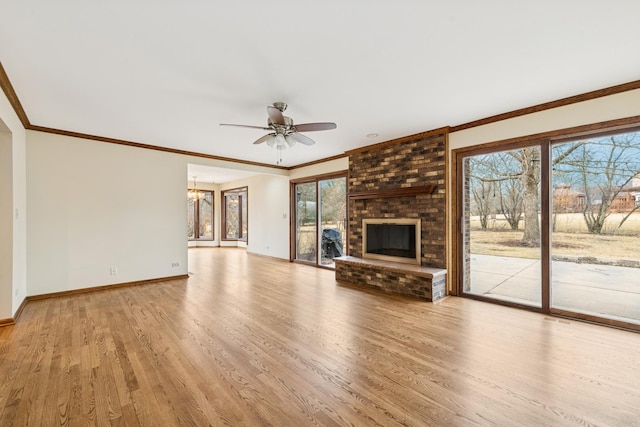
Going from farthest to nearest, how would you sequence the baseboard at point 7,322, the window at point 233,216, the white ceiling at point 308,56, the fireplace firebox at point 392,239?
1. the window at point 233,216
2. the fireplace firebox at point 392,239
3. the baseboard at point 7,322
4. the white ceiling at point 308,56

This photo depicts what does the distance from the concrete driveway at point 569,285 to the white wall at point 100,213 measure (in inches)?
213

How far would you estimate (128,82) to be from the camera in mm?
2850

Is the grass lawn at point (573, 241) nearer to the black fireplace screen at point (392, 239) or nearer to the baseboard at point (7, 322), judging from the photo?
the black fireplace screen at point (392, 239)

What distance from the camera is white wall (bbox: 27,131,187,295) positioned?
427 centimetres

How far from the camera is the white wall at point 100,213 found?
4270mm

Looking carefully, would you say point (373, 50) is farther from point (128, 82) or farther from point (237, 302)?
point (237, 302)

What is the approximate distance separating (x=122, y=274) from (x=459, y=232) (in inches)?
221

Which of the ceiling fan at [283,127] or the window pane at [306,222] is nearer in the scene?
the ceiling fan at [283,127]

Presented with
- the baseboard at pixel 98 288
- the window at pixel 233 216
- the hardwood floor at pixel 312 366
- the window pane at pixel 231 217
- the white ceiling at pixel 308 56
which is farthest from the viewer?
the window pane at pixel 231 217

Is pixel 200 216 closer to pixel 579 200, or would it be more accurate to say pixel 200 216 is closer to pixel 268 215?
pixel 268 215

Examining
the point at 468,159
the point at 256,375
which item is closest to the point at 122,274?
the point at 256,375

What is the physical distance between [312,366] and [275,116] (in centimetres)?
242

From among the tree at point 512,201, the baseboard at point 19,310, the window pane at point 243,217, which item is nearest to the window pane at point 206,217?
the window pane at point 243,217

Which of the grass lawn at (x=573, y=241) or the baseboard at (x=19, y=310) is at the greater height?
the grass lawn at (x=573, y=241)
